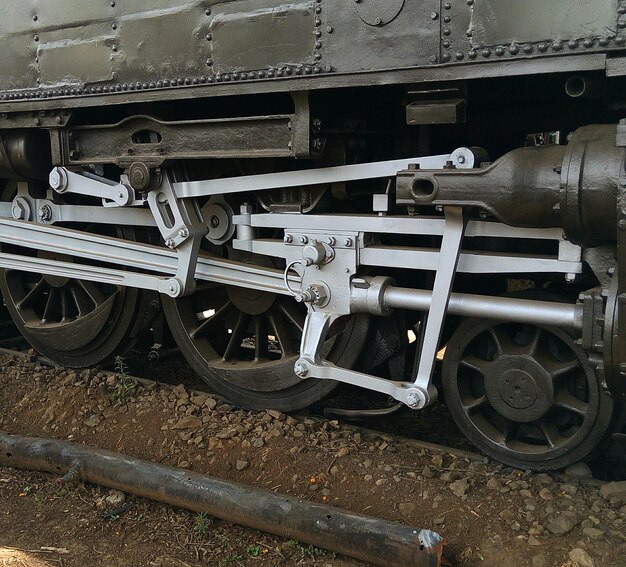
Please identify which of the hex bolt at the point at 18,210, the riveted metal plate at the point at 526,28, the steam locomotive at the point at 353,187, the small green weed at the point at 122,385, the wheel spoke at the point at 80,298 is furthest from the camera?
the wheel spoke at the point at 80,298

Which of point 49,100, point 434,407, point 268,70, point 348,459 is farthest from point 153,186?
point 434,407

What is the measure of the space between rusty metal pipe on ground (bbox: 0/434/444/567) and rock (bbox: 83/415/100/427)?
1.22 ft

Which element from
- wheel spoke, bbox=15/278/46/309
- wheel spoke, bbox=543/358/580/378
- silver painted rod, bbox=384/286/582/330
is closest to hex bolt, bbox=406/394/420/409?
silver painted rod, bbox=384/286/582/330

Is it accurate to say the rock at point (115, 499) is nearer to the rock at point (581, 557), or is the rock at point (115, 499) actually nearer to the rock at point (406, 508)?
the rock at point (406, 508)

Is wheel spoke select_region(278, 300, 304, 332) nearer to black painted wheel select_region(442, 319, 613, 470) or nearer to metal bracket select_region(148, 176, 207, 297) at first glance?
metal bracket select_region(148, 176, 207, 297)

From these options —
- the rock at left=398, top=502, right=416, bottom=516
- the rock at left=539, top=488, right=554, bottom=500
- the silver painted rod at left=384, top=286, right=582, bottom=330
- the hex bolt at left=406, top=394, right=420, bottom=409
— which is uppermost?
the silver painted rod at left=384, top=286, right=582, bottom=330

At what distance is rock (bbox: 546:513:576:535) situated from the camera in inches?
122

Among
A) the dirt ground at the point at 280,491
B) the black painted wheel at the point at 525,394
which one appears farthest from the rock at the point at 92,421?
the black painted wheel at the point at 525,394

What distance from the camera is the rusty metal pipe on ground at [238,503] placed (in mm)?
2971

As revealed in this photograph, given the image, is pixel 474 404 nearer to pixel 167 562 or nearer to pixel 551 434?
pixel 551 434

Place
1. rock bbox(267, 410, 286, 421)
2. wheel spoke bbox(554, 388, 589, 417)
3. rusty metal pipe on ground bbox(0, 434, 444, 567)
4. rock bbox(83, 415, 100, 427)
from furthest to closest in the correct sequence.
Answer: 1. rock bbox(83, 415, 100, 427)
2. rock bbox(267, 410, 286, 421)
3. wheel spoke bbox(554, 388, 589, 417)
4. rusty metal pipe on ground bbox(0, 434, 444, 567)

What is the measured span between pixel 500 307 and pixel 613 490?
96cm

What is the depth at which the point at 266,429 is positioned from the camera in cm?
415

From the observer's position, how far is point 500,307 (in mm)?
3256
